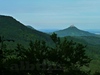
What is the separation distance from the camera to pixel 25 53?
1241 inches

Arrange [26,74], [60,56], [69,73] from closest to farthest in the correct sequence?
[26,74], [69,73], [60,56]

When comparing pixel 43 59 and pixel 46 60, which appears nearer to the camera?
pixel 43 59

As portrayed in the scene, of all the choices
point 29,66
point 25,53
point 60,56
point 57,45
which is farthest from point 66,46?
point 29,66

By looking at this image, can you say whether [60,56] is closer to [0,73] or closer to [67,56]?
[67,56]

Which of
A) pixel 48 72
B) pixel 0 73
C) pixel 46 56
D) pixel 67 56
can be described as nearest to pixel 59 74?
pixel 48 72

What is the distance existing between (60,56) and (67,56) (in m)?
3.85

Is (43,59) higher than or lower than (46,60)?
higher

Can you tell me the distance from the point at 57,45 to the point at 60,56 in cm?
565

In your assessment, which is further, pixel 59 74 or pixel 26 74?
pixel 59 74

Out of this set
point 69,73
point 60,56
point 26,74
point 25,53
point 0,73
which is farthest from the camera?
point 60,56

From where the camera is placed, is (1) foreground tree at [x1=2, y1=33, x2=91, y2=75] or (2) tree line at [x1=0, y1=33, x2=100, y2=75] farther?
(1) foreground tree at [x1=2, y1=33, x2=91, y2=75]

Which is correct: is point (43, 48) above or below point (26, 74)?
above

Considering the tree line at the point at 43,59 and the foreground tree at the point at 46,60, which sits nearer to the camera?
the tree line at the point at 43,59

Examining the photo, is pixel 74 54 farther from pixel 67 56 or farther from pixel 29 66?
pixel 29 66
